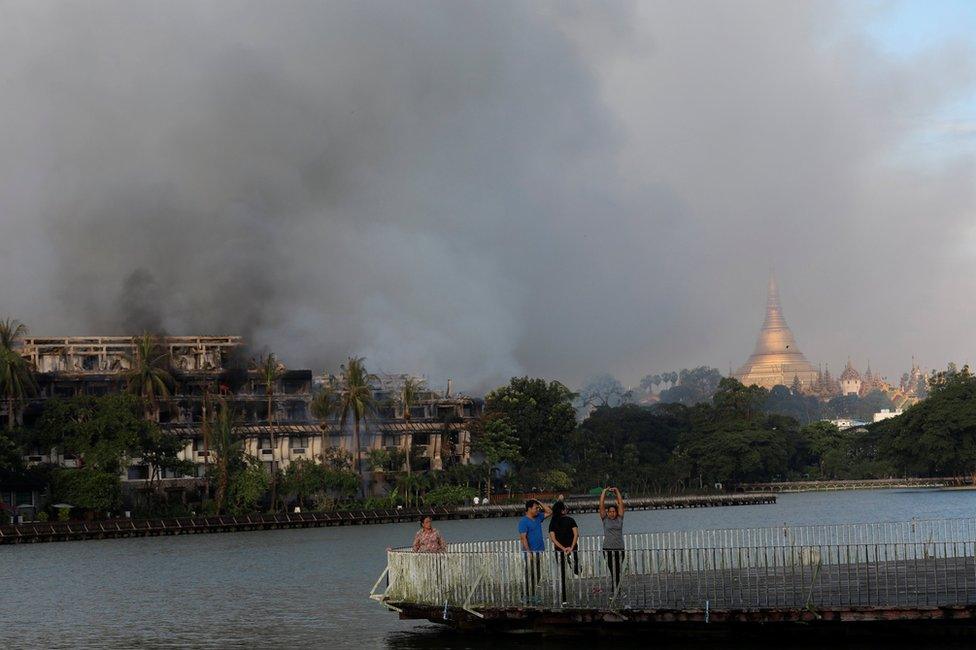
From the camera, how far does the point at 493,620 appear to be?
111 ft

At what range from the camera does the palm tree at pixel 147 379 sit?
121 meters

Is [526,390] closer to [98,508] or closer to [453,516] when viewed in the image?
[453,516]

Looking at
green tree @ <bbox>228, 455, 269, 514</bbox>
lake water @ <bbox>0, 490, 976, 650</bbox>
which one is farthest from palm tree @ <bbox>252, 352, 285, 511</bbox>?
lake water @ <bbox>0, 490, 976, 650</bbox>

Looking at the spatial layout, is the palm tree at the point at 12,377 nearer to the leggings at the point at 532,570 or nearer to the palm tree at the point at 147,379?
the palm tree at the point at 147,379

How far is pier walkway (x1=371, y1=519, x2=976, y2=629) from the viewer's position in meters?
31.2

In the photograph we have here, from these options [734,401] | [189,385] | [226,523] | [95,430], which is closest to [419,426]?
[189,385]

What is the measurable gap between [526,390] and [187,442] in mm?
31430

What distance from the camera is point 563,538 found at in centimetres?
3381

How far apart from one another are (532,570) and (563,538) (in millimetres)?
937

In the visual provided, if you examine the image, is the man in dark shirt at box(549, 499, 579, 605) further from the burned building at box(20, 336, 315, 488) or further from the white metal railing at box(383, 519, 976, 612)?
the burned building at box(20, 336, 315, 488)

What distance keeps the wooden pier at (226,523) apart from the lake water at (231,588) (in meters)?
3.49

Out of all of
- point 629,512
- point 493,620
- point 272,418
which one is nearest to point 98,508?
point 272,418

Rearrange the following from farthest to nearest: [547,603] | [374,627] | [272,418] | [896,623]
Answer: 1. [272,418]
2. [374,627]
3. [547,603]
4. [896,623]

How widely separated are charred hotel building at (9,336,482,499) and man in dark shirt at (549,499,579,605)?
87376 millimetres
